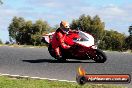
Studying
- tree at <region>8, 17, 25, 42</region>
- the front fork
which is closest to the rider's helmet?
the front fork

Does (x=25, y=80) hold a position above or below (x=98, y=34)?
above

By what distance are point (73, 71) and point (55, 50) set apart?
276 cm

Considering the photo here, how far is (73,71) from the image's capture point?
14.5 metres

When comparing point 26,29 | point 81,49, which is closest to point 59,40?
point 81,49

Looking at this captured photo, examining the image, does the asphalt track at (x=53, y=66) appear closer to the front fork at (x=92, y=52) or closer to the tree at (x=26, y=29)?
the front fork at (x=92, y=52)

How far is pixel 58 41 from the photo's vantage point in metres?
16.9

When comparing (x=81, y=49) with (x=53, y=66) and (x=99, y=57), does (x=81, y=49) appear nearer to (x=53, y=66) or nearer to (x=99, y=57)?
(x=99, y=57)

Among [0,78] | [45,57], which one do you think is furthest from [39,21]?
[0,78]

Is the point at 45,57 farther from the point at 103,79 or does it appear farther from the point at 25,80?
the point at 103,79

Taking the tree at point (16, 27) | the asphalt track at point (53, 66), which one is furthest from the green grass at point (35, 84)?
the tree at point (16, 27)

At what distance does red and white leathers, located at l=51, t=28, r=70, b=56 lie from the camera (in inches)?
653

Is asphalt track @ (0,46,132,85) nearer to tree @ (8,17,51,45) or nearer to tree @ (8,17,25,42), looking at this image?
tree @ (8,17,51,45)

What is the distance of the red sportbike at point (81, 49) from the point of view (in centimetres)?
1686

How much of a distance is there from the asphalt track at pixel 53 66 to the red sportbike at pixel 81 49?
231 millimetres
